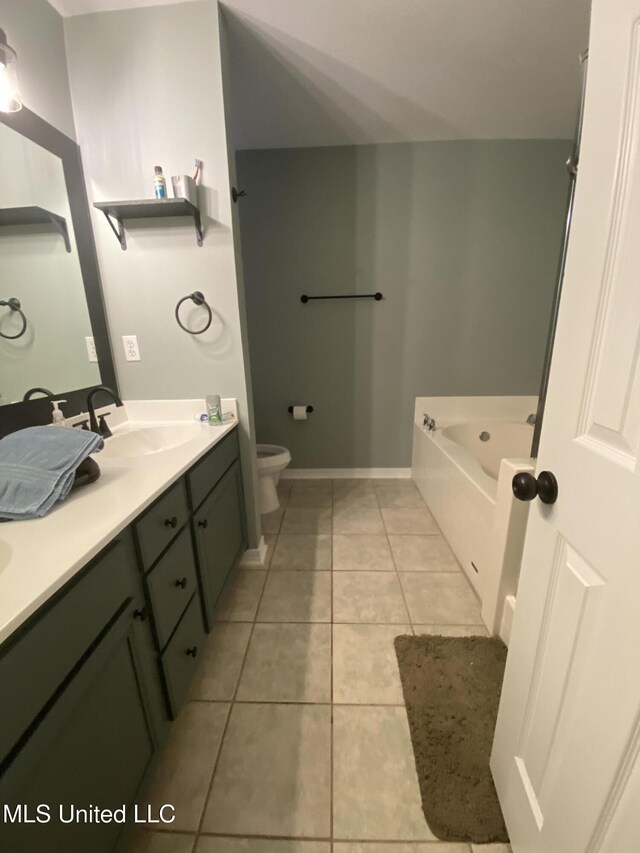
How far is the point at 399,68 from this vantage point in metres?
1.60

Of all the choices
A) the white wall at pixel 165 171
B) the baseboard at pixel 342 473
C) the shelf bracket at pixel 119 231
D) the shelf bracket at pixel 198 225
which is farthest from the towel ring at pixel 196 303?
the baseboard at pixel 342 473

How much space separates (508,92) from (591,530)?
242 cm

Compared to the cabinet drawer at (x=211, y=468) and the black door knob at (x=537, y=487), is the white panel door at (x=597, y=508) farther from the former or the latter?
the cabinet drawer at (x=211, y=468)

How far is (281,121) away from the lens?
199 cm

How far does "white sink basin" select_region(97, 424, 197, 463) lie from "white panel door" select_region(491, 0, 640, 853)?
127 centimetres

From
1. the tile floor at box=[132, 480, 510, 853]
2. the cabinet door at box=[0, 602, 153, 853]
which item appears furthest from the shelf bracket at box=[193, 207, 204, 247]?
the tile floor at box=[132, 480, 510, 853]

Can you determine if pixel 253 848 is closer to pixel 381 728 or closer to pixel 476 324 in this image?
pixel 381 728

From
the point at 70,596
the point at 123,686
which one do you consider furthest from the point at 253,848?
the point at 70,596

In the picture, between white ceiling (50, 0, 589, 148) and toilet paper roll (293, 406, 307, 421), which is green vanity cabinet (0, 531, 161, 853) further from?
white ceiling (50, 0, 589, 148)

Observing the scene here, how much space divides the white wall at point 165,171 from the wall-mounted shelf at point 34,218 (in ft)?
0.50

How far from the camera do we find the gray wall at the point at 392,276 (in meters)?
2.29

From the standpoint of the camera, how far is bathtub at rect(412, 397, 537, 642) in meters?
1.30

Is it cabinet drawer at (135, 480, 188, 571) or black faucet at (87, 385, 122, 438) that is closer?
cabinet drawer at (135, 480, 188, 571)

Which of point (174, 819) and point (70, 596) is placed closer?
point (70, 596)
